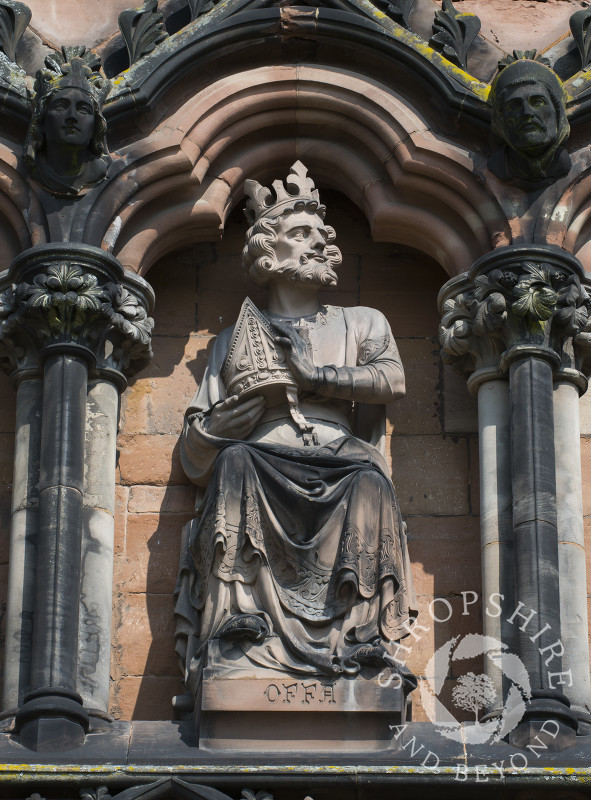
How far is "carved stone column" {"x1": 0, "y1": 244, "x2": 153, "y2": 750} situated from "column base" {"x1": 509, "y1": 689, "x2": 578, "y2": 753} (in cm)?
187

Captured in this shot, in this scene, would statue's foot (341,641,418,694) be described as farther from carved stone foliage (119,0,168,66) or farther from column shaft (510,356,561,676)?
carved stone foliage (119,0,168,66)

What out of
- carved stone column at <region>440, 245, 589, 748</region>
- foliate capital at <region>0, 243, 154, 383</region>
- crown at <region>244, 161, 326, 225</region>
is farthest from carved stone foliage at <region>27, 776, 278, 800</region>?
crown at <region>244, 161, 326, 225</region>

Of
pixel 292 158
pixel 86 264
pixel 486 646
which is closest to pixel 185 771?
pixel 486 646

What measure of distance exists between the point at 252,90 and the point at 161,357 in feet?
4.61

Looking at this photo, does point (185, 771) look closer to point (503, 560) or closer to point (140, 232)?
point (503, 560)

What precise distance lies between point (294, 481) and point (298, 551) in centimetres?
36

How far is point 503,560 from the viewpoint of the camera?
11695 mm

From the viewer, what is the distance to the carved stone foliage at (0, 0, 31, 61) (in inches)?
504

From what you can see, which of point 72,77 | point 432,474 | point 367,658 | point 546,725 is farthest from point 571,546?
point 72,77

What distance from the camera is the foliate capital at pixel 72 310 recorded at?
39.2 feet

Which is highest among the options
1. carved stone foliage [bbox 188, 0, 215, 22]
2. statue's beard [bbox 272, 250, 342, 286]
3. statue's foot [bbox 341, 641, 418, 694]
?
carved stone foliage [bbox 188, 0, 215, 22]

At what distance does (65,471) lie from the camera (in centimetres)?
1160

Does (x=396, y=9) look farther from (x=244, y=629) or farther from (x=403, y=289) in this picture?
(x=244, y=629)

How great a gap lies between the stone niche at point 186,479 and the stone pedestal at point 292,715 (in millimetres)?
746
